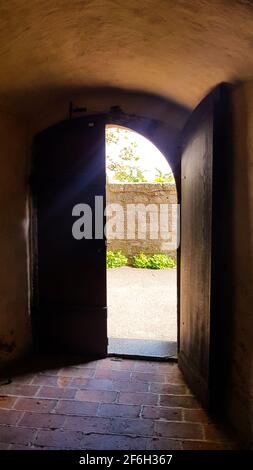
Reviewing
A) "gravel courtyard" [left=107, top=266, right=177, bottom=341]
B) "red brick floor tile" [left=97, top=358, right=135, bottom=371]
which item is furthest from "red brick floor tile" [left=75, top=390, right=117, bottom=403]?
"gravel courtyard" [left=107, top=266, right=177, bottom=341]

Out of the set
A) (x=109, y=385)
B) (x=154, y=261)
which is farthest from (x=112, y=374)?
(x=154, y=261)

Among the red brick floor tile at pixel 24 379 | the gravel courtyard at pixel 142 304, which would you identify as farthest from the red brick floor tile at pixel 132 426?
the gravel courtyard at pixel 142 304

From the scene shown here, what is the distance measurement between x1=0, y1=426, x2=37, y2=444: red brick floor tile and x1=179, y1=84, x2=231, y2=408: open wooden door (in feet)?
4.18

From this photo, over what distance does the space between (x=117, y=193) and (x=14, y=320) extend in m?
5.58

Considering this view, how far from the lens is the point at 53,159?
138 inches

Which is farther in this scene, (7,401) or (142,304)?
(142,304)

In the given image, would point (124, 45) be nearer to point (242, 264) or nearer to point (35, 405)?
point (242, 264)

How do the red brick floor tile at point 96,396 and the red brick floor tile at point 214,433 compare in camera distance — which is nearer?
the red brick floor tile at point 214,433

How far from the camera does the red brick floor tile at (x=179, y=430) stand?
2.29m

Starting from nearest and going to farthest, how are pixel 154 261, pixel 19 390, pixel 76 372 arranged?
pixel 19 390
pixel 76 372
pixel 154 261

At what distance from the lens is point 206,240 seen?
8.05 feet

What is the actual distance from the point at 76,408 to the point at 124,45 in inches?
104

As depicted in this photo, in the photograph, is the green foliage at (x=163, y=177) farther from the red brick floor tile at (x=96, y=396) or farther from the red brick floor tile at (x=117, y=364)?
the red brick floor tile at (x=96, y=396)
